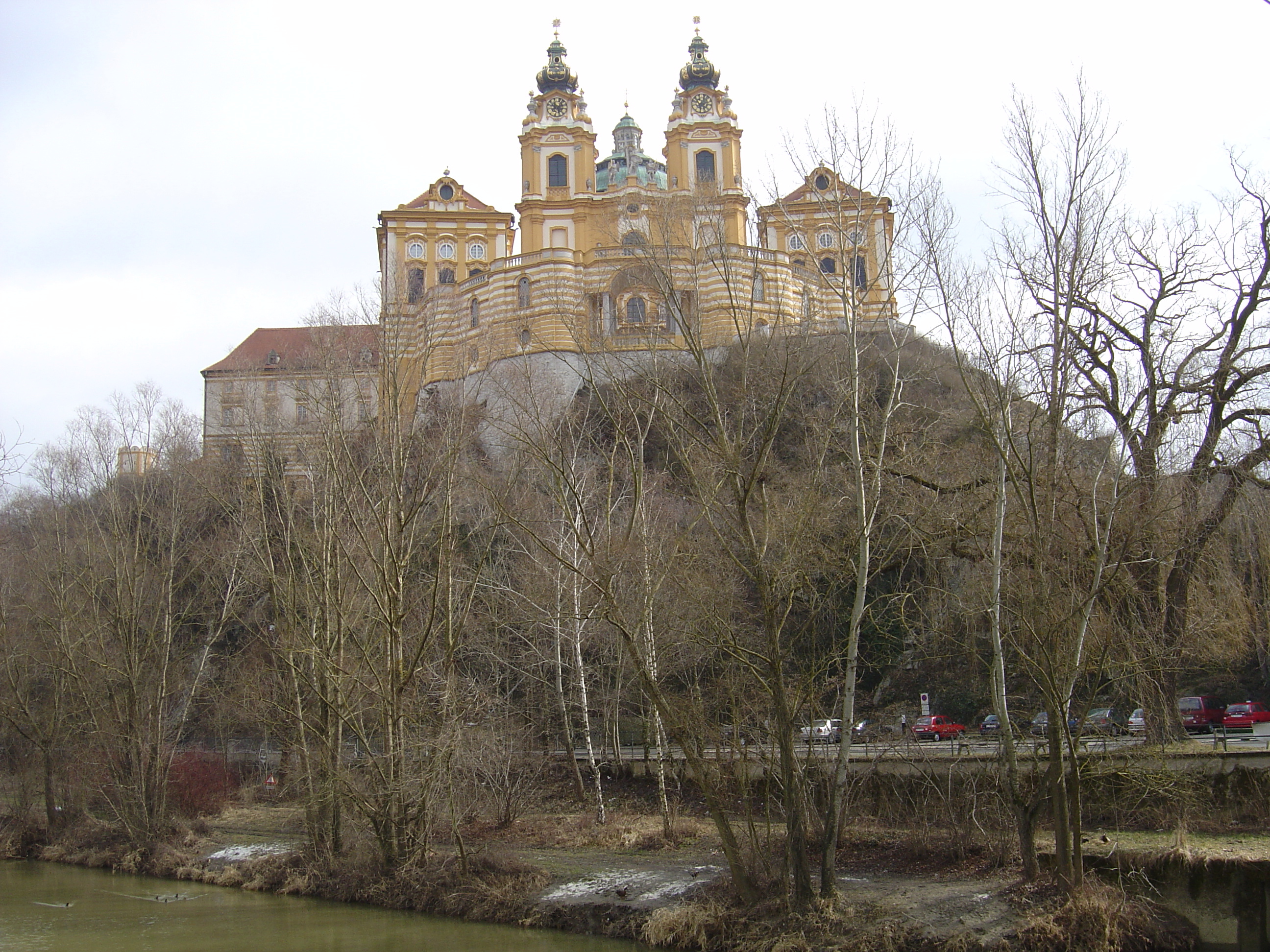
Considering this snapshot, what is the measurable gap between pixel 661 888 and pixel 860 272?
1051 centimetres

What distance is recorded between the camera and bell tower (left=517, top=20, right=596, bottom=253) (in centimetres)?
6650

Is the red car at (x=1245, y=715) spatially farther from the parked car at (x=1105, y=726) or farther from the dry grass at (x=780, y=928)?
the dry grass at (x=780, y=928)

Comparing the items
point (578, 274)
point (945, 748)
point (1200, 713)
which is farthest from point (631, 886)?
point (578, 274)

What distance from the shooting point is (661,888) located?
57.8ft

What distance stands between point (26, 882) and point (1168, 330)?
89.0 ft

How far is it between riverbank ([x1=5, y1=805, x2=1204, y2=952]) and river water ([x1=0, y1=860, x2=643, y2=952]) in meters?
0.42

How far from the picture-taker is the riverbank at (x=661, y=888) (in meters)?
13.8

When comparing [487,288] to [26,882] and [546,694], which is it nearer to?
[546,694]

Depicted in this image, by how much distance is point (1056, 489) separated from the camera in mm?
16875

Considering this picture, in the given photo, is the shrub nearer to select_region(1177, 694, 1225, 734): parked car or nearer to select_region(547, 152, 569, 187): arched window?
select_region(1177, 694, 1225, 734): parked car

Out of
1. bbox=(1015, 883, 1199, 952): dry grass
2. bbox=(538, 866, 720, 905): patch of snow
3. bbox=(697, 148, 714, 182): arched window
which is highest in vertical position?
bbox=(697, 148, 714, 182): arched window

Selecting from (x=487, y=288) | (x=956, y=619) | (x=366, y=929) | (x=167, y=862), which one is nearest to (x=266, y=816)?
(x=167, y=862)

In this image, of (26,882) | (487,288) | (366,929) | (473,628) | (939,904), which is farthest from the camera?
(487,288)

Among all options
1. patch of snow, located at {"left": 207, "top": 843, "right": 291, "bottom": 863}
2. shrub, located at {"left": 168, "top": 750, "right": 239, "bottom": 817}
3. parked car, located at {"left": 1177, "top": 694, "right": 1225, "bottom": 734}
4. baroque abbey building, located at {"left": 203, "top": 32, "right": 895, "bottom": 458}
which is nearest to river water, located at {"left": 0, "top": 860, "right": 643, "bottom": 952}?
patch of snow, located at {"left": 207, "top": 843, "right": 291, "bottom": 863}
